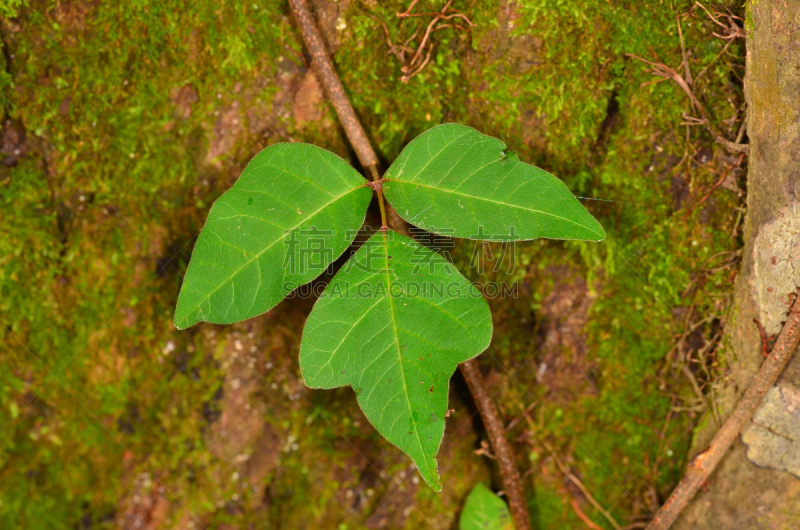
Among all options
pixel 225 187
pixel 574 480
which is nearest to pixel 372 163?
pixel 225 187

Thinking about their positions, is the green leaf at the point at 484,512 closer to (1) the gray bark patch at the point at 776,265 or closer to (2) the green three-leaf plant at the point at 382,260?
(2) the green three-leaf plant at the point at 382,260

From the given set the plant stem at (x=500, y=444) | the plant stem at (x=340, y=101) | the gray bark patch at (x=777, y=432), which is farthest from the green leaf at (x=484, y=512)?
the plant stem at (x=340, y=101)

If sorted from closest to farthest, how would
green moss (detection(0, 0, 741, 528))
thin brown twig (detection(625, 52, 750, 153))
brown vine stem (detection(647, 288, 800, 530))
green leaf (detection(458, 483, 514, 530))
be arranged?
brown vine stem (detection(647, 288, 800, 530)) < thin brown twig (detection(625, 52, 750, 153)) < green moss (detection(0, 0, 741, 528)) < green leaf (detection(458, 483, 514, 530))

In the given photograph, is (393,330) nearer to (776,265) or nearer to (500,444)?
(500,444)

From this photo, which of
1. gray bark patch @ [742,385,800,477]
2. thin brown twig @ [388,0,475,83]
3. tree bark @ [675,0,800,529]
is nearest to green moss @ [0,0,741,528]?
thin brown twig @ [388,0,475,83]

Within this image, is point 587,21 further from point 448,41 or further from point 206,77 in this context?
point 206,77

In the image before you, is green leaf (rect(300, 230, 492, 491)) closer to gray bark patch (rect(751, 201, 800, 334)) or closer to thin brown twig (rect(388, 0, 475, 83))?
thin brown twig (rect(388, 0, 475, 83))
